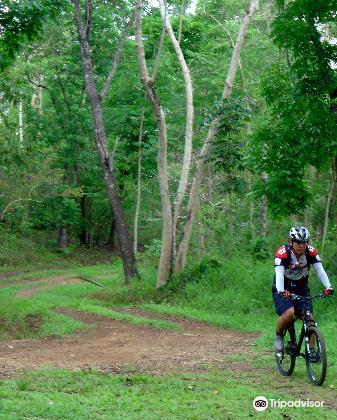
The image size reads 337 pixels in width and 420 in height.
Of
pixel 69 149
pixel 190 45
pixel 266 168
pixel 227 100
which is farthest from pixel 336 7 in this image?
pixel 69 149

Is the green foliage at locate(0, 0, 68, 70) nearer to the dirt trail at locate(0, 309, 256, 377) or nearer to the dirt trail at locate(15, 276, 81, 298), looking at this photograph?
the dirt trail at locate(0, 309, 256, 377)

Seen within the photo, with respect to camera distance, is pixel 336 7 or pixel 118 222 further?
pixel 118 222

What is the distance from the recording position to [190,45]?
30812mm

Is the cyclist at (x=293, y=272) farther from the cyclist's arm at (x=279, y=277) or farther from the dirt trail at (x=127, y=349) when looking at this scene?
the dirt trail at (x=127, y=349)

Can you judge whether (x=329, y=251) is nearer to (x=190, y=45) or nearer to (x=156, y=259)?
(x=156, y=259)

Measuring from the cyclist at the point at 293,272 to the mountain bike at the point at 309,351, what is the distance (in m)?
Result: 0.14

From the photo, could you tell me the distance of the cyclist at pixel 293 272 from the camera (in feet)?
26.6

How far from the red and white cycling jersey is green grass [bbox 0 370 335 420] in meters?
1.44

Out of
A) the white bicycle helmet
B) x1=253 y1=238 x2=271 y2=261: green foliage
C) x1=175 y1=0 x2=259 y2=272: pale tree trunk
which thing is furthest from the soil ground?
x1=253 y1=238 x2=271 y2=261: green foliage

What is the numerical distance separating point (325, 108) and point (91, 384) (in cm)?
894

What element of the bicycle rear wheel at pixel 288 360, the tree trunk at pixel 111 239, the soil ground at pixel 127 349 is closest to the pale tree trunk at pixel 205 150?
the soil ground at pixel 127 349

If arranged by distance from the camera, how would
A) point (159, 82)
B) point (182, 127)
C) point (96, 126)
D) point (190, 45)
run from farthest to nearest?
point (190, 45) → point (182, 127) → point (159, 82) → point (96, 126)

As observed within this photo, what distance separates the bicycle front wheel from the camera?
24.7 ft

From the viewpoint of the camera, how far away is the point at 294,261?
27.2 feet
